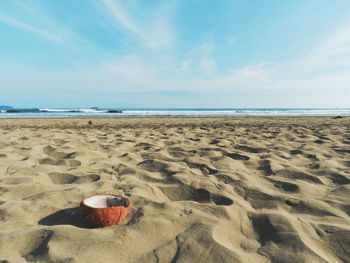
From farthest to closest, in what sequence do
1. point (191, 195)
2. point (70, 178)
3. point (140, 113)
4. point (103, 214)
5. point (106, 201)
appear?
point (140, 113) < point (70, 178) < point (191, 195) < point (106, 201) < point (103, 214)

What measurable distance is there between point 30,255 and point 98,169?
1346 mm

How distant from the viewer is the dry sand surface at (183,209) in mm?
1058

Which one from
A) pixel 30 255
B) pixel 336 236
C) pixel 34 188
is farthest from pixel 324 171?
pixel 34 188

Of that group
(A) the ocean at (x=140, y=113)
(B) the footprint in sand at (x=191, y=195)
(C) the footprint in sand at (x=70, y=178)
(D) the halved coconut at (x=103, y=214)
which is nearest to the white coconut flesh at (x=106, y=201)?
(D) the halved coconut at (x=103, y=214)

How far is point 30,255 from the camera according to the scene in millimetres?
1020

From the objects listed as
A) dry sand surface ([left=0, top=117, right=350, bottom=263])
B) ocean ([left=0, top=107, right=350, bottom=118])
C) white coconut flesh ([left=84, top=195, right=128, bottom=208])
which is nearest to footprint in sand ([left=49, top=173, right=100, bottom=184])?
dry sand surface ([left=0, top=117, right=350, bottom=263])

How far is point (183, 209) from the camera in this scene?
4.82 feet

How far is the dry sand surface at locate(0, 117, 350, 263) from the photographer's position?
1.06 meters

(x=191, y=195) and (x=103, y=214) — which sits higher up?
(x=103, y=214)

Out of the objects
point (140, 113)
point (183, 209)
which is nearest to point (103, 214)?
point (183, 209)

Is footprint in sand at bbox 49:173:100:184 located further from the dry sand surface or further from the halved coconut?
the halved coconut

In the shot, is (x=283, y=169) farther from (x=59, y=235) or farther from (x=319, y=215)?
(x=59, y=235)

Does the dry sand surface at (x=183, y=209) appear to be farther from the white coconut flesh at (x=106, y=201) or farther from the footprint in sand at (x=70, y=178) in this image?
the white coconut flesh at (x=106, y=201)

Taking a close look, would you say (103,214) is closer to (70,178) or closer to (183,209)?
(183,209)
